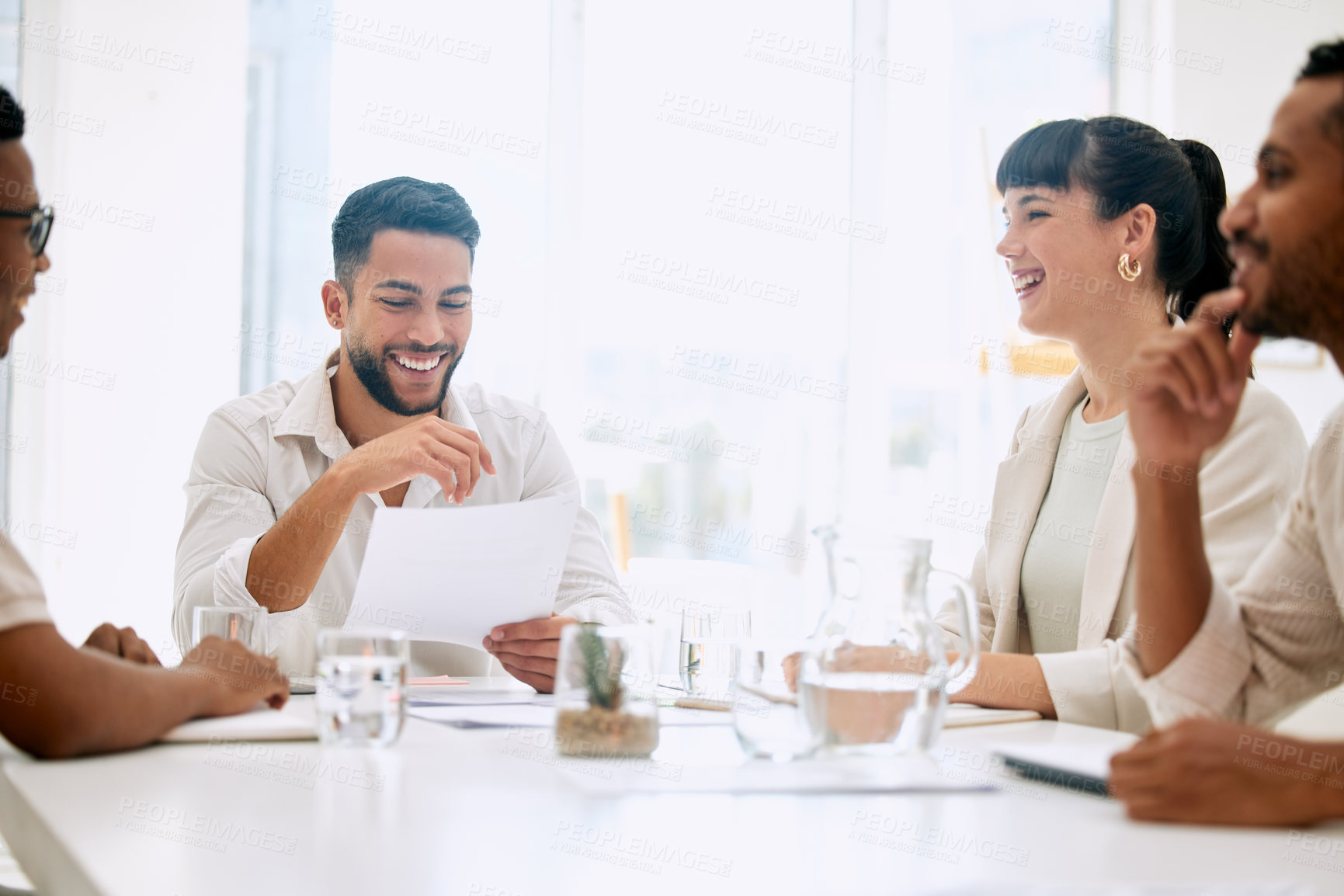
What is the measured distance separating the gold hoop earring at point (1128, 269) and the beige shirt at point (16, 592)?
1.83 m

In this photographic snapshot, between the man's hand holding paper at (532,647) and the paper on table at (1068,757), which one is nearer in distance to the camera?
the paper on table at (1068,757)

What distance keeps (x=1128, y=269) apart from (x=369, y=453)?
1.39 meters

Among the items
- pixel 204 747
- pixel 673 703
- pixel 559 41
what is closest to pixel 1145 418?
pixel 673 703

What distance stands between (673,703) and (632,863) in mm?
897

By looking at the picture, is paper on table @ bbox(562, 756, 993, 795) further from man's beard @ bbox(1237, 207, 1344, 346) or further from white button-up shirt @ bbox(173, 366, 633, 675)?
white button-up shirt @ bbox(173, 366, 633, 675)

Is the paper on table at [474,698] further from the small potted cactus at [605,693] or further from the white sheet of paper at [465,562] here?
the small potted cactus at [605,693]

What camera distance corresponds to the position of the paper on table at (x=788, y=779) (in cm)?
97

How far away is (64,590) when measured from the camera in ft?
11.7

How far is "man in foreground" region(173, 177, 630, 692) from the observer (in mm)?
1948

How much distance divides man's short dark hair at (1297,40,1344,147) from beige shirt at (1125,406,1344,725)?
1.09 ft

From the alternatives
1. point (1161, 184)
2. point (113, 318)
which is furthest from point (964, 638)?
point (113, 318)

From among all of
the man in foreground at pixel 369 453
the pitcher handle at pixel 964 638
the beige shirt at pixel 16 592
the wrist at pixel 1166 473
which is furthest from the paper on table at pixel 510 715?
the wrist at pixel 1166 473

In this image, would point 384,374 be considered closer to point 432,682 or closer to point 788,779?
point 432,682

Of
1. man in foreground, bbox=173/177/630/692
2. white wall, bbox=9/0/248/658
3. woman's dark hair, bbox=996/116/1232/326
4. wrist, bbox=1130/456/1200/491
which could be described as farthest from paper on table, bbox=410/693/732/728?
white wall, bbox=9/0/248/658
